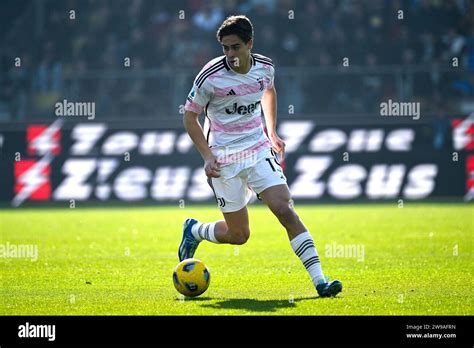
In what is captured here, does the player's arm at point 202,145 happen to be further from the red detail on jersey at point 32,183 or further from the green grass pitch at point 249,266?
the red detail on jersey at point 32,183

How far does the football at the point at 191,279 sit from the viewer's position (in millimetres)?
8898

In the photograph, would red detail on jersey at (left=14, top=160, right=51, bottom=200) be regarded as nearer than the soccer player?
No

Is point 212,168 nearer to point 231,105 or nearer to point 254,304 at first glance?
point 231,105

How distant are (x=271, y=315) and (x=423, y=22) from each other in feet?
63.1

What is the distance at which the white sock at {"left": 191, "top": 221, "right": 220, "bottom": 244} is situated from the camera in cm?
966

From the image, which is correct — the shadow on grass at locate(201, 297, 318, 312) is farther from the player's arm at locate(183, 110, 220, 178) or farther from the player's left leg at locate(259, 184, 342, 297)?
the player's arm at locate(183, 110, 220, 178)

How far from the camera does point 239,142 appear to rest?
9188 millimetres

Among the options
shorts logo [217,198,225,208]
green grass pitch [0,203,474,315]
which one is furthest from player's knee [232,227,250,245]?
green grass pitch [0,203,474,315]

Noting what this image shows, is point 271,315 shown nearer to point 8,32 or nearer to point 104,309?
point 104,309

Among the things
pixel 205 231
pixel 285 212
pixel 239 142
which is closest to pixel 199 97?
pixel 239 142

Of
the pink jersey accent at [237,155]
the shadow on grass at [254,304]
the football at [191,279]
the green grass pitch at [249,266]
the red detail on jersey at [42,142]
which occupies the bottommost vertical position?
the green grass pitch at [249,266]

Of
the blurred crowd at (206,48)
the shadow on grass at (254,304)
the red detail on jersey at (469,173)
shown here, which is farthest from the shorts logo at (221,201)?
the blurred crowd at (206,48)

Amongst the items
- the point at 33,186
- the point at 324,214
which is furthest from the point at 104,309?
the point at 33,186

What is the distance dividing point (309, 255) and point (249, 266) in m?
2.58
